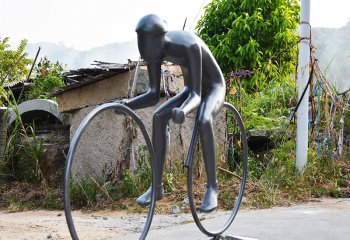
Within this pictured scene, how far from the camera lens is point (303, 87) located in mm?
6445

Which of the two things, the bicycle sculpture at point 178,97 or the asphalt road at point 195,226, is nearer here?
the bicycle sculpture at point 178,97

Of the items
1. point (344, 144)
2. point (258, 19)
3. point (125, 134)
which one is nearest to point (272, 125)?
point (344, 144)

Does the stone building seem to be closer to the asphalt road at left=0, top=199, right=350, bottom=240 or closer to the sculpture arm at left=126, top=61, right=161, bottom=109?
the asphalt road at left=0, top=199, right=350, bottom=240

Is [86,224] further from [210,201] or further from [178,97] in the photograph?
[178,97]

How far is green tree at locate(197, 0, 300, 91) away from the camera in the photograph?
594 inches

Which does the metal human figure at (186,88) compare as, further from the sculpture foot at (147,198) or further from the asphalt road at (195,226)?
the asphalt road at (195,226)

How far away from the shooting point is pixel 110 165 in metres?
6.76

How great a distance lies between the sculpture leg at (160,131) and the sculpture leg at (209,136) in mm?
149

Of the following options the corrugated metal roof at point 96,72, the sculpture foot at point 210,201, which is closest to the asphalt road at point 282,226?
the sculpture foot at point 210,201

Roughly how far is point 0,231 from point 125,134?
219 cm

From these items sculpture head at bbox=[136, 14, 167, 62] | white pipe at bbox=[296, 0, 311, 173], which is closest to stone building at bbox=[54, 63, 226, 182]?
white pipe at bbox=[296, 0, 311, 173]

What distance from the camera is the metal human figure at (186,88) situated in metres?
2.70

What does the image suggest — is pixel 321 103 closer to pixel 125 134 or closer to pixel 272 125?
pixel 272 125

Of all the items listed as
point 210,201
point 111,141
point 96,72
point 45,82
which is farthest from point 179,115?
point 45,82
